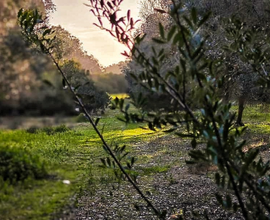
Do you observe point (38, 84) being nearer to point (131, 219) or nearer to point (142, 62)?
point (142, 62)

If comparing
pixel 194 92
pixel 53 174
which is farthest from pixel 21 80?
pixel 194 92

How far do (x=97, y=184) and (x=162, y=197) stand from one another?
1.64 meters

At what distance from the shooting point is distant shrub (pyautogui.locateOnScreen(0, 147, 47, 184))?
4.31 metres

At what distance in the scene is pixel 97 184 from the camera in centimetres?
715

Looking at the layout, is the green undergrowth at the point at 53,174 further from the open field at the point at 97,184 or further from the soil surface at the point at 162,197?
the soil surface at the point at 162,197

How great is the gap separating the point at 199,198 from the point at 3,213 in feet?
11.7

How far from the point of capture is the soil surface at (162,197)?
518cm

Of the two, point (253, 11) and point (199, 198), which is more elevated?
point (253, 11)

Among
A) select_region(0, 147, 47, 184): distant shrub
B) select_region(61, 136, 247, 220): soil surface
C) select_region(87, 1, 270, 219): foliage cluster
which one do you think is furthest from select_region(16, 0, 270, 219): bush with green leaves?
select_region(0, 147, 47, 184): distant shrub

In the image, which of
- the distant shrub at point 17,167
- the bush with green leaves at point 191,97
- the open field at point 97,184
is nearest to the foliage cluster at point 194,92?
the bush with green leaves at point 191,97

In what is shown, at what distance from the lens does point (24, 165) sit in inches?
187

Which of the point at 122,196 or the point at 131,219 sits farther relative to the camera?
the point at 122,196

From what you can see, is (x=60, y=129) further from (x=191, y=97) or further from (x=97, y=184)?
(x=191, y=97)

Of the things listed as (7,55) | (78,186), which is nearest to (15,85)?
(7,55)
